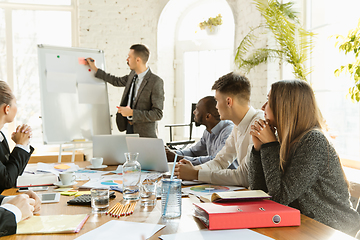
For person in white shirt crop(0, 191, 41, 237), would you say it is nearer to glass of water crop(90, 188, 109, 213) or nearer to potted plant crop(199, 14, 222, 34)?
glass of water crop(90, 188, 109, 213)

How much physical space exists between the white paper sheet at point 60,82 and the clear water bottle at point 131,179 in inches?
90.3

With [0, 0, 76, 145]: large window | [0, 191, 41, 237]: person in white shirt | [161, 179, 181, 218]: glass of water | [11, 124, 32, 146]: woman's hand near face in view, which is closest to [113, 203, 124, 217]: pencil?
[161, 179, 181, 218]: glass of water

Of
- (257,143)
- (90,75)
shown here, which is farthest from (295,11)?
(257,143)

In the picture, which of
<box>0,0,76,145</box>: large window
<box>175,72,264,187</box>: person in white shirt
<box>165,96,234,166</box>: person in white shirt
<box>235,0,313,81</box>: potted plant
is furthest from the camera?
<box>0,0,76,145</box>: large window

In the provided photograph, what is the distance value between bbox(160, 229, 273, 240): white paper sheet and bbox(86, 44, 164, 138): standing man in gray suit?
2.28 metres

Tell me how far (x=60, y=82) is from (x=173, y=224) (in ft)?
9.02

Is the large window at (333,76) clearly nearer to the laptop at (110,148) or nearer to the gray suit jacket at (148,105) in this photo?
the gray suit jacket at (148,105)

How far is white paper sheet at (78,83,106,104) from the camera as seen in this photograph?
11.6 ft

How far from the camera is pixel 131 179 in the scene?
1.39m

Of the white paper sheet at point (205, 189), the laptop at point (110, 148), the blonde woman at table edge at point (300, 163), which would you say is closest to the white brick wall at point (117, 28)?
the laptop at point (110, 148)

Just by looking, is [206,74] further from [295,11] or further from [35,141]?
[35,141]

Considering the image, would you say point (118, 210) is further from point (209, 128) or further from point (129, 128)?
point (129, 128)

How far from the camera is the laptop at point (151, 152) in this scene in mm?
1849

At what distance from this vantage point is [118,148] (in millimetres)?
2211
